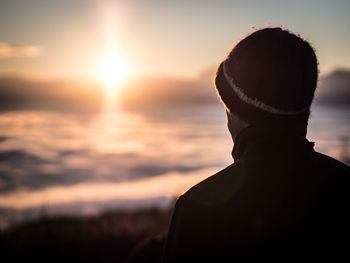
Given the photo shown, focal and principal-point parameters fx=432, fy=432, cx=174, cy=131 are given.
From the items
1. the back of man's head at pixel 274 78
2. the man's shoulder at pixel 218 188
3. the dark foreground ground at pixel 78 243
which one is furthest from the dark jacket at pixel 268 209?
the dark foreground ground at pixel 78 243

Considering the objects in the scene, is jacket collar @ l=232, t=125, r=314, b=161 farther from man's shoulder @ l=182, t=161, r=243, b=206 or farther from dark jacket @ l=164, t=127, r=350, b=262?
man's shoulder @ l=182, t=161, r=243, b=206

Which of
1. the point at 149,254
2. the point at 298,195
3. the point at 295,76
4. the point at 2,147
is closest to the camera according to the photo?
the point at 298,195

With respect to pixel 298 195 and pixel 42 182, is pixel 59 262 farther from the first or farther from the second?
pixel 42 182

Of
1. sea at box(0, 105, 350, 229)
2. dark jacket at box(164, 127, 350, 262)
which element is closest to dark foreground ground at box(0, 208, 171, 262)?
sea at box(0, 105, 350, 229)

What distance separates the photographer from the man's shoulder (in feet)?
6.48

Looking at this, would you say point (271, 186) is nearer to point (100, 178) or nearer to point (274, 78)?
point (274, 78)

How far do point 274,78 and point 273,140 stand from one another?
304 millimetres

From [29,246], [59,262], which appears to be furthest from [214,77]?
[29,246]

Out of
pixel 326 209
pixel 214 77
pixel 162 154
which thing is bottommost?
pixel 326 209

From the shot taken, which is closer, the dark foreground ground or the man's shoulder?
the man's shoulder

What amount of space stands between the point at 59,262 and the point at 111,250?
1280 mm

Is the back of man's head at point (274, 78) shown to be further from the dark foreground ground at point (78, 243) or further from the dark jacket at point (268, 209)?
the dark foreground ground at point (78, 243)

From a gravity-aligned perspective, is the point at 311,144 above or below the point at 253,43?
below

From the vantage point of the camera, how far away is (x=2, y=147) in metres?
80.9
